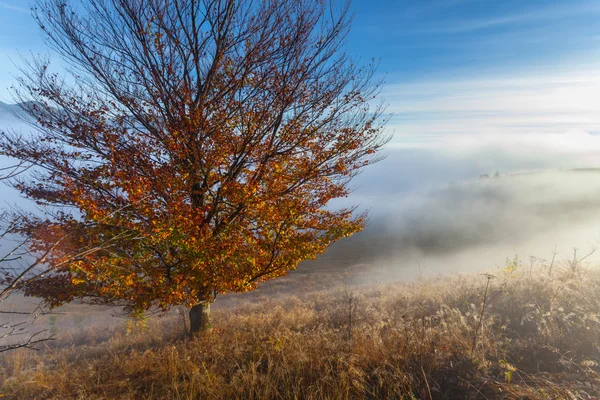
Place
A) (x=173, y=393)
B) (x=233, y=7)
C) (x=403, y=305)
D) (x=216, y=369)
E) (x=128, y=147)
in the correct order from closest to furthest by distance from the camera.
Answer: (x=173, y=393)
(x=216, y=369)
(x=233, y=7)
(x=128, y=147)
(x=403, y=305)

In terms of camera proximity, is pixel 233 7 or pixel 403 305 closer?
pixel 233 7

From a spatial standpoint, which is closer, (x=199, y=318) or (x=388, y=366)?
(x=388, y=366)

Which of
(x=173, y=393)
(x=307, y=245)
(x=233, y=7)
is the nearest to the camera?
(x=173, y=393)

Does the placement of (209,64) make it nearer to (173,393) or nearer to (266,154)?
(266,154)

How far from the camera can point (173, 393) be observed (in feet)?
14.9

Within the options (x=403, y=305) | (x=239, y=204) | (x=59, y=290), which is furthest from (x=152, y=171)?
(x=403, y=305)

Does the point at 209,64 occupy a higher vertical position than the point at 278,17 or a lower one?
lower

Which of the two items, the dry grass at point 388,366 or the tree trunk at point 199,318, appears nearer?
the dry grass at point 388,366

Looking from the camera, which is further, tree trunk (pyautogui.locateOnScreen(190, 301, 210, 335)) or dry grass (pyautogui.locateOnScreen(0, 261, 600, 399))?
tree trunk (pyautogui.locateOnScreen(190, 301, 210, 335))

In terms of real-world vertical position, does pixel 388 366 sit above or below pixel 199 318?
below

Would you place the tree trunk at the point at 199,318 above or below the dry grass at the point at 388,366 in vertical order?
above

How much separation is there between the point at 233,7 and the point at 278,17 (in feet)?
2.93

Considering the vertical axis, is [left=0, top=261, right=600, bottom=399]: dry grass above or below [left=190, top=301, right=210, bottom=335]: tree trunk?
below

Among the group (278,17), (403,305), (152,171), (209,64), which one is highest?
(278,17)
